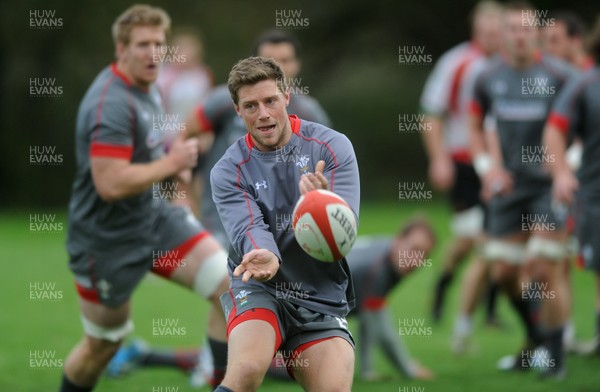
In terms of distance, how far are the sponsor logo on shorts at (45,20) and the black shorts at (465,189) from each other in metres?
12.1

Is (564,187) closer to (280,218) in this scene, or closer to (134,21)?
(280,218)

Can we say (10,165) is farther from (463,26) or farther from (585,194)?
(585,194)

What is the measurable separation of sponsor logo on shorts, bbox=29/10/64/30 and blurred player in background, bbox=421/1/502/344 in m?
11.7

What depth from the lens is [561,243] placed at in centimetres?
745

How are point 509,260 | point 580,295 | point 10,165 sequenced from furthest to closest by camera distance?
1. point 10,165
2. point 580,295
3. point 509,260

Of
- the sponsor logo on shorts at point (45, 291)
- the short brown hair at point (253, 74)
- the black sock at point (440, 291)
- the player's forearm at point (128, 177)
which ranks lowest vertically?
the sponsor logo on shorts at point (45, 291)

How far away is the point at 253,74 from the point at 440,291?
225 inches

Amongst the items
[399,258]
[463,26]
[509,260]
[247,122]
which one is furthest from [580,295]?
[463,26]

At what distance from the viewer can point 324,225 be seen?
4.28 meters

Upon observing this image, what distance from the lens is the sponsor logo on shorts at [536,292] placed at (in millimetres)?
7133

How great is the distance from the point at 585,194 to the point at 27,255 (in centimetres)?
906

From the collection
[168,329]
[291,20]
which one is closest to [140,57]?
[168,329]

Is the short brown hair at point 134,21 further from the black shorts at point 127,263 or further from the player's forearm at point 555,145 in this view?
the player's forearm at point 555,145

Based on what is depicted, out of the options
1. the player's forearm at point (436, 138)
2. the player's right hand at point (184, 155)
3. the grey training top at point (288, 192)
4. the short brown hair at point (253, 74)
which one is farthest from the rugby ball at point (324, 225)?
the player's forearm at point (436, 138)
